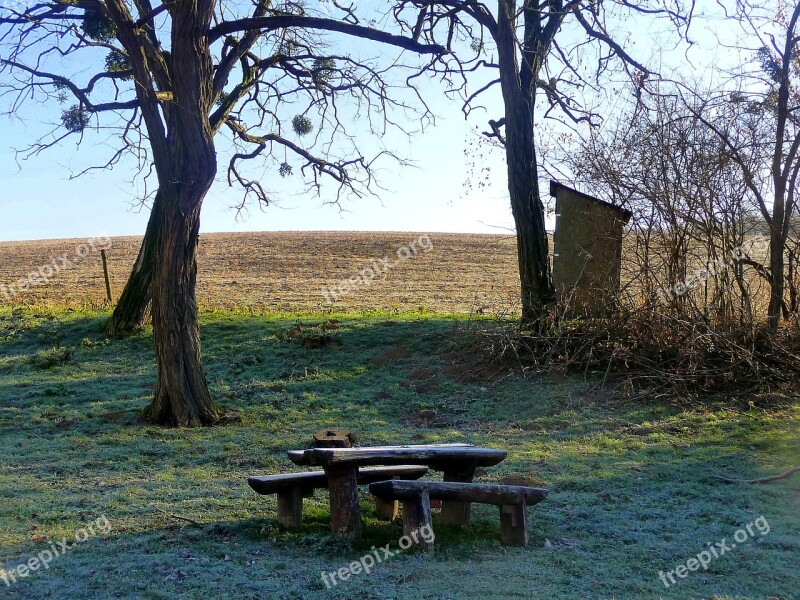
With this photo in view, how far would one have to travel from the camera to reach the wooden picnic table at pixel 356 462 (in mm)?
5898

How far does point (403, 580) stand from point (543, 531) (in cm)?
167

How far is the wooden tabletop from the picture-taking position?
19.2 feet

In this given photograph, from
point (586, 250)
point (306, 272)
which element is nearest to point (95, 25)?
point (586, 250)

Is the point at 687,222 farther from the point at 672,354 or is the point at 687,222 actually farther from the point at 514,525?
the point at 514,525

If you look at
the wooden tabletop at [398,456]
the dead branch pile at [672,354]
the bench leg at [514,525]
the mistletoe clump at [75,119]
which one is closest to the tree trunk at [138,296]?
the mistletoe clump at [75,119]

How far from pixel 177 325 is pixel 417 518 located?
5789mm

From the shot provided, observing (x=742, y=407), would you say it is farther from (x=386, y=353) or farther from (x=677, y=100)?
(x=386, y=353)

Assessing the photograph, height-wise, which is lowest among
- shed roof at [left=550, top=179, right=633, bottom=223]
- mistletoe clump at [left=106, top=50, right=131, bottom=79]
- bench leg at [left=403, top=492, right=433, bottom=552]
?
bench leg at [left=403, top=492, right=433, bottom=552]

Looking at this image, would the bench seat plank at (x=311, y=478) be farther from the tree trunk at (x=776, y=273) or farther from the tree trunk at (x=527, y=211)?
the tree trunk at (x=776, y=273)

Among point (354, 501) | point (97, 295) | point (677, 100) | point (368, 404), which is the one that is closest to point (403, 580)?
point (354, 501)

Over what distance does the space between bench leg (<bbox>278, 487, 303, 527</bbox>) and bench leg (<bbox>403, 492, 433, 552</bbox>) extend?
3.09ft

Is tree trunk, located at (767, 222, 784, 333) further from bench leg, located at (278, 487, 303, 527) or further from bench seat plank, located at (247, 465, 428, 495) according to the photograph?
bench leg, located at (278, 487, 303, 527)

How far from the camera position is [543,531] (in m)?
6.42

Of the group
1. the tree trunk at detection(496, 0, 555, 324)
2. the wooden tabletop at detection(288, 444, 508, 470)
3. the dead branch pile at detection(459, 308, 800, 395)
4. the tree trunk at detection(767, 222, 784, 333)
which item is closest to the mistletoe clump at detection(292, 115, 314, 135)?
the tree trunk at detection(496, 0, 555, 324)
